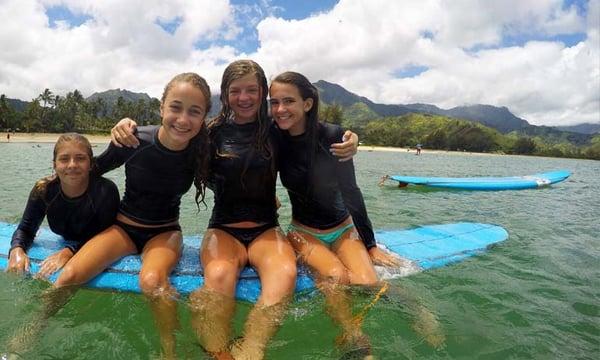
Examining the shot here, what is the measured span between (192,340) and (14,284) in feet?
6.38

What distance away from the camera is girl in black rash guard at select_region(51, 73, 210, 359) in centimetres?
322

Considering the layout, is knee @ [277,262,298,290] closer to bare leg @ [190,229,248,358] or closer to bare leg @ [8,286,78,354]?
bare leg @ [190,229,248,358]

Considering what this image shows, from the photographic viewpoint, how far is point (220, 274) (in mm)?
3182

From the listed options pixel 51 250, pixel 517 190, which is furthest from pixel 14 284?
pixel 517 190

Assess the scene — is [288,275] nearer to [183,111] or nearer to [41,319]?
[183,111]

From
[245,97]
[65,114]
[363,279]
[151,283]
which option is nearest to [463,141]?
[65,114]

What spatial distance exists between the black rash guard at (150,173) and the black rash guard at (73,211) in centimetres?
14

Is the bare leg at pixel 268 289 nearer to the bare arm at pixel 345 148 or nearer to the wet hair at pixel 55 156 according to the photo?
the bare arm at pixel 345 148

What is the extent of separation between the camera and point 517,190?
51.4 ft

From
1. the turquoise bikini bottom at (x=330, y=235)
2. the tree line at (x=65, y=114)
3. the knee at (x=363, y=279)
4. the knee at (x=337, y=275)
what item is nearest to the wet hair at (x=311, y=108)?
the turquoise bikini bottom at (x=330, y=235)

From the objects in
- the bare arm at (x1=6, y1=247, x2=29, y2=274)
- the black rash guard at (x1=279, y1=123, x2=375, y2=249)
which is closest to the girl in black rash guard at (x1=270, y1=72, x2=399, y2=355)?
the black rash guard at (x1=279, y1=123, x2=375, y2=249)

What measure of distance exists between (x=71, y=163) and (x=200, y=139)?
1.12m

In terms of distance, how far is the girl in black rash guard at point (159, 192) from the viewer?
3.22 meters

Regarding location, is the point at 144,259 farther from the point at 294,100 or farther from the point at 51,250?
the point at 294,100
